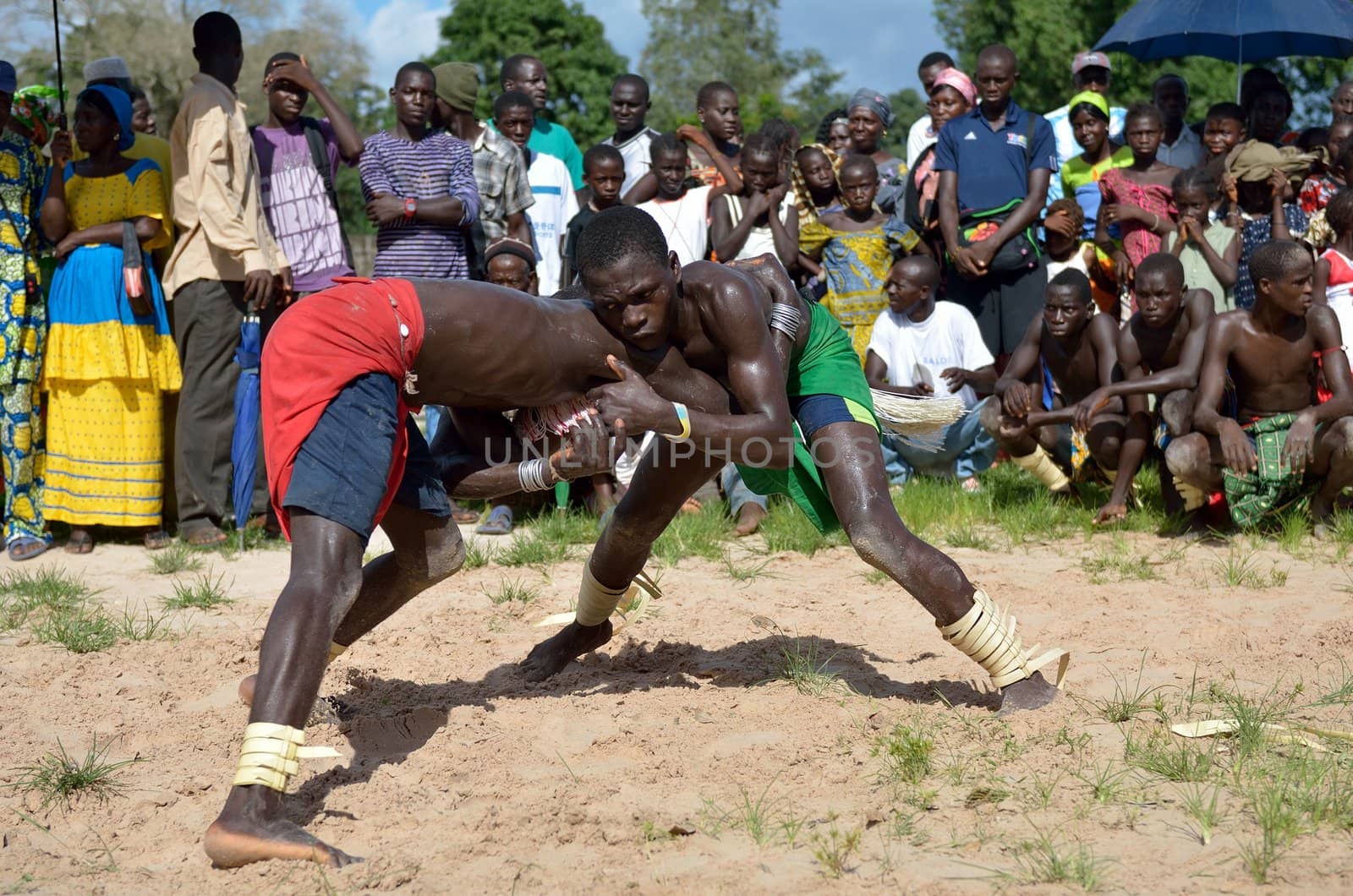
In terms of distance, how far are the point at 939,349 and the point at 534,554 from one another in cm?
268

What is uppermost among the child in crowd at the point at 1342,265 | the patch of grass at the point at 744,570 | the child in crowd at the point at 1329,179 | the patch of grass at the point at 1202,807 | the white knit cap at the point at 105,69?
the white knit cap at the point at 105,69

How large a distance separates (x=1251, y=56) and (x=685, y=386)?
652 centimetres

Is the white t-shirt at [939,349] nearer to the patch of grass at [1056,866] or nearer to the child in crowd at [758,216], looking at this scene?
the child in crowd at [758,216]

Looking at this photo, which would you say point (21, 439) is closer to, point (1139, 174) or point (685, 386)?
point (685, 386)

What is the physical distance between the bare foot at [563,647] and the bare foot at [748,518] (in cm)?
194

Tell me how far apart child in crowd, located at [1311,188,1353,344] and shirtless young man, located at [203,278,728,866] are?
4.18 metres

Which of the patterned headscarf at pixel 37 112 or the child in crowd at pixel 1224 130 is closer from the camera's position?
the patterned headscarf at pixel 37 112

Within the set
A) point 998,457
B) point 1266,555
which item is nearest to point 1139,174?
point 998,457

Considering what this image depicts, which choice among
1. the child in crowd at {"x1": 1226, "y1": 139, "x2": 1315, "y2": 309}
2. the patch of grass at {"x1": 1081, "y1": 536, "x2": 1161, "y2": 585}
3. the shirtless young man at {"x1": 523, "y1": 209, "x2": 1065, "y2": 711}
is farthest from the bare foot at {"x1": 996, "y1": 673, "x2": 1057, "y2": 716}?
the child in crowd at {"x1": 1226, "y1": 139, "x2": 1315, "y2": 309}

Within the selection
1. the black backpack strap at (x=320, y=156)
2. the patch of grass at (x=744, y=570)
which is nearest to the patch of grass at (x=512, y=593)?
the patch of grass at (x=744, y=570)

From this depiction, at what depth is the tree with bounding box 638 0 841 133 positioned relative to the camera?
3688cm

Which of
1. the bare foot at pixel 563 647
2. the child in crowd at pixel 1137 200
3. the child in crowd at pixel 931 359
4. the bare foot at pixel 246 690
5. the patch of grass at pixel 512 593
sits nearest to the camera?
the bare foot at pixel 246 690

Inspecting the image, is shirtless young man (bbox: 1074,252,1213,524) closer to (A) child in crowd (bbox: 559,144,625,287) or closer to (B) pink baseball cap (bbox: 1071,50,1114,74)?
Result: (B) pink baseball cap (bbox: 1071,50,1114,74)

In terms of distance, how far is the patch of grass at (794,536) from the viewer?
248 inches
